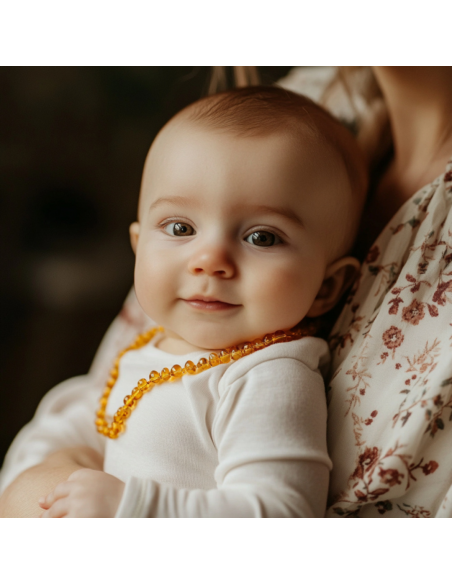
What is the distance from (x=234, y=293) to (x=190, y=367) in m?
0.14

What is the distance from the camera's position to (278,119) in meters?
0.78

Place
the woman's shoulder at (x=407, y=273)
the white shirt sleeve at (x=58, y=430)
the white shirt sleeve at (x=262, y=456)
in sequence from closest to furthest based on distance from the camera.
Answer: the white shirt sleeve at (x=262, y=456) < the woman's shoulder at (x=407, y=273) < the white shirt sleeve at (x=58, y=430)

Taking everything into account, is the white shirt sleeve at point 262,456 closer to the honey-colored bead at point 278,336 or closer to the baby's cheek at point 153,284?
the honey-colored bead at point 278,336

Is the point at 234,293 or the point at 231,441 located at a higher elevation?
the point at 234,293

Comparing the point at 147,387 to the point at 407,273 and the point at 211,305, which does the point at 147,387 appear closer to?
the point at 211,305

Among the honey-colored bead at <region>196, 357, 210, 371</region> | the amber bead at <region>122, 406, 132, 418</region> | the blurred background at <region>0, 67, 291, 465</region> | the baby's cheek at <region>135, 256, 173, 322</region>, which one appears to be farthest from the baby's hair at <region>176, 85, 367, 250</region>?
the blurred background at <region>0, 67, 291, 465</region>

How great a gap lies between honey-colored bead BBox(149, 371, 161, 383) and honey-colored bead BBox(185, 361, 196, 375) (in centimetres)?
6

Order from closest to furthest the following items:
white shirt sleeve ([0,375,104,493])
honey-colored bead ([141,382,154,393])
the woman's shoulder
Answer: the woman's shoulder → honey-colored bead ([141,382,154,393]) → white shirt sleeve ([0,375,104,493])

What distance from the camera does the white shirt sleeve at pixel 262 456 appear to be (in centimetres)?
61

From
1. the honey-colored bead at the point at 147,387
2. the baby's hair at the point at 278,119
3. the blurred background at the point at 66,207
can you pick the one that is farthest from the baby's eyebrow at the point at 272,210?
the blurred background at the point at 66,207

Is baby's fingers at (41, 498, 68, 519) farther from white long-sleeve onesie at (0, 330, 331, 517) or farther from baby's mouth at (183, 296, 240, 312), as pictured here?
baby's mouth at (183, 296, 240, 312)

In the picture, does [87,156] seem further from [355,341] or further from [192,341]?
[355,341]

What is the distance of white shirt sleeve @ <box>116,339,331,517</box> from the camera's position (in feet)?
2.02

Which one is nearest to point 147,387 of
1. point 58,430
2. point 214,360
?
point 214,360
